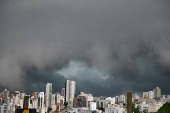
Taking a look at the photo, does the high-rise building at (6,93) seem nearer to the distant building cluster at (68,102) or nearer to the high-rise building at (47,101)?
the distant building cluster at (68,102)

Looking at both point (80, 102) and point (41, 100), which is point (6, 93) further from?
point (80, 102)

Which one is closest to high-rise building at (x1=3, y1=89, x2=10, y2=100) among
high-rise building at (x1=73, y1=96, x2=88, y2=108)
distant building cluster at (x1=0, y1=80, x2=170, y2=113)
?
distant building cluster at (x1=0, y1=80, x2=170, y2=113)

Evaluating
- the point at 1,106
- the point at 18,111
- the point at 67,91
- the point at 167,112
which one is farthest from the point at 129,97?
the point at 67,91

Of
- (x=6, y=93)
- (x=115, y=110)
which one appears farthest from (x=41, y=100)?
(x=115, y=110)

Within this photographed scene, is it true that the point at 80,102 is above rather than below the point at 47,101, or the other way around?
below

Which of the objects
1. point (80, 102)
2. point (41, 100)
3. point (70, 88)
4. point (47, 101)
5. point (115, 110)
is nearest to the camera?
point (115, 110)

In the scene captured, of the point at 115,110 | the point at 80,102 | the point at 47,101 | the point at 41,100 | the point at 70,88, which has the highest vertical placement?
the point at 70,88

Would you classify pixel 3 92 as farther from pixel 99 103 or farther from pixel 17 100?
pixel 99 103

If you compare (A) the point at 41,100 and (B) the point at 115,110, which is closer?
(B) the point at 115,110

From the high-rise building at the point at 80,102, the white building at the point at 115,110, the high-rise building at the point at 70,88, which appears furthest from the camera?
the high-rise building at the point at 70,88

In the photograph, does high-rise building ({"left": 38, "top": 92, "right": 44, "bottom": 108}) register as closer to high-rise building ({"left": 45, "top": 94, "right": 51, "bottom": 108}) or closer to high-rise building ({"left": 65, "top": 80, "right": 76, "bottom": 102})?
high-rise building ({"left": 45, "top": 94, "right": 51, "bottom": 108})

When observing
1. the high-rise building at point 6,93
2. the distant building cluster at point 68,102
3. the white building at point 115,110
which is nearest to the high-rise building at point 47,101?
the distant building cluster at point 68,102
